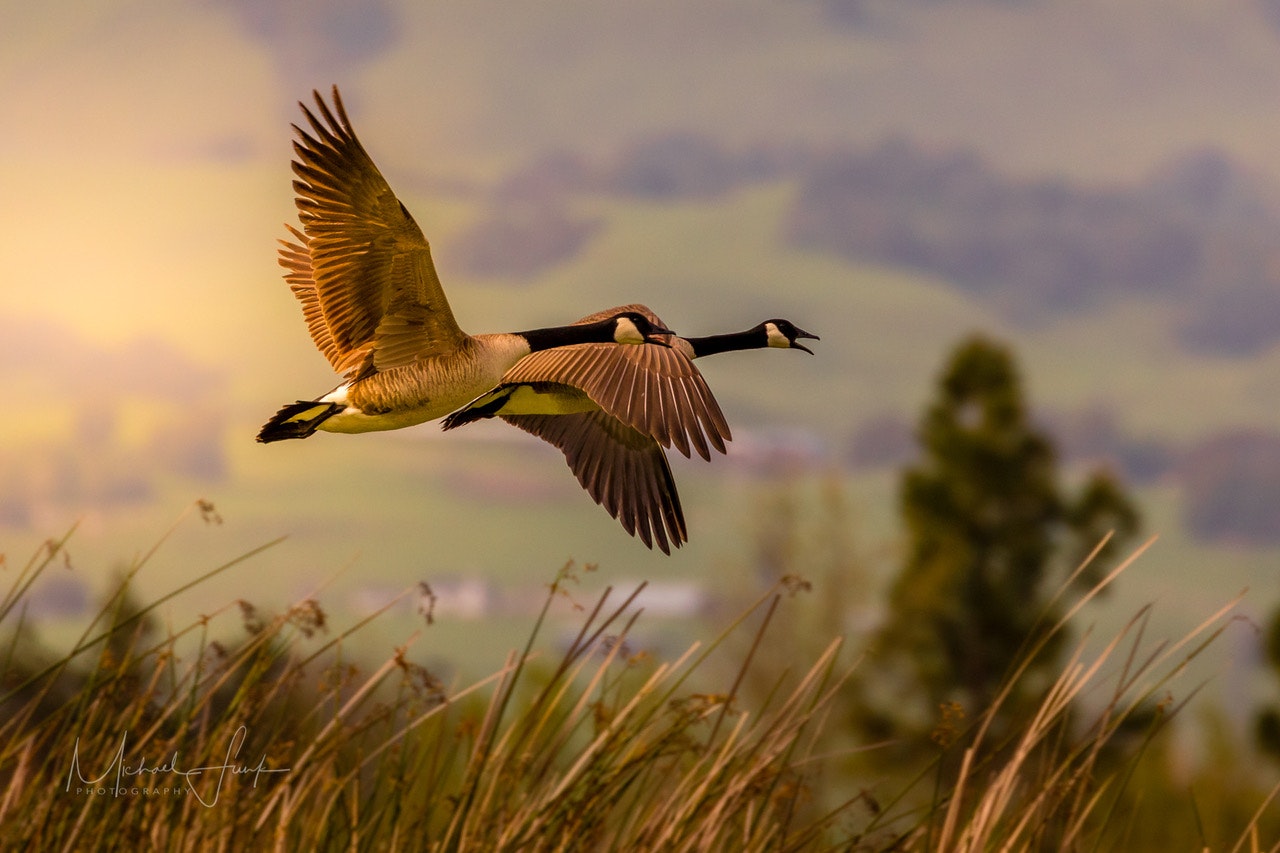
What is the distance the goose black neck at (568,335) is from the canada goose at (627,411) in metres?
0.13

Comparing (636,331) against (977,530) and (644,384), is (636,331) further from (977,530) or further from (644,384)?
(977,530)

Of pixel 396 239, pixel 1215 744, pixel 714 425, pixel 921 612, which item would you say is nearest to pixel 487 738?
pixel 714 425

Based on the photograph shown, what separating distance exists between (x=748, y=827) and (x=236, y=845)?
154 centimetres

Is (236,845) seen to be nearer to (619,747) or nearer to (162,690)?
(162,690)

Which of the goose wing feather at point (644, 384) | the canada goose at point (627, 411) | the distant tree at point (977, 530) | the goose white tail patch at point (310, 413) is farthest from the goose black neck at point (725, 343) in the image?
the distant tree at point (977, 530)

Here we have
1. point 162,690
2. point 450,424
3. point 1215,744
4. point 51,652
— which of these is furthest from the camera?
point 1215,744

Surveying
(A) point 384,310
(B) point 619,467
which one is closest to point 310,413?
(A) point 384,310

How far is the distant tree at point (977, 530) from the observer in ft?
97.3

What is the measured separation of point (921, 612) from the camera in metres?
29.3

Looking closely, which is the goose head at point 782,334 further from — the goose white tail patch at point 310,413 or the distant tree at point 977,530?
the distant tree at point 977,530

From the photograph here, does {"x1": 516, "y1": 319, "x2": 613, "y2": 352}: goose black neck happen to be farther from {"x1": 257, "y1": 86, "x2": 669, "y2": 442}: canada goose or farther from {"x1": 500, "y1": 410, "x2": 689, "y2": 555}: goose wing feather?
{"x1": 500, "y1": 410, "x2": 689, "y2": 555}: goose wing feather

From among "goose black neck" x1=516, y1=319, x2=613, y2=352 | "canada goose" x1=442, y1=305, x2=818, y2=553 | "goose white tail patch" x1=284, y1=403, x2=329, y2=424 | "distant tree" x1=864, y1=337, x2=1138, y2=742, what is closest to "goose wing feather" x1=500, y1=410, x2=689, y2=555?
"canada goose" x1=442, y1=305, x2=818, y2=553

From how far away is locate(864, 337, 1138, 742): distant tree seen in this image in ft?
97.3

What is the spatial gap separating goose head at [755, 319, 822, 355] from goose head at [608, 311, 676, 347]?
85 cm
